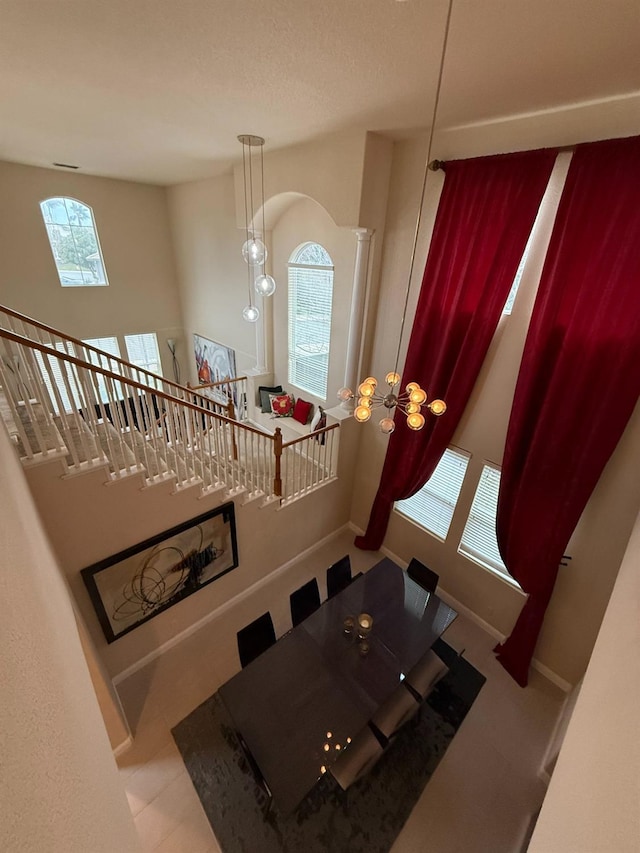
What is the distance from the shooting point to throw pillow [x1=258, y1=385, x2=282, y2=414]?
649 cm

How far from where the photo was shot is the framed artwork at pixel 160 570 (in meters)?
3.09

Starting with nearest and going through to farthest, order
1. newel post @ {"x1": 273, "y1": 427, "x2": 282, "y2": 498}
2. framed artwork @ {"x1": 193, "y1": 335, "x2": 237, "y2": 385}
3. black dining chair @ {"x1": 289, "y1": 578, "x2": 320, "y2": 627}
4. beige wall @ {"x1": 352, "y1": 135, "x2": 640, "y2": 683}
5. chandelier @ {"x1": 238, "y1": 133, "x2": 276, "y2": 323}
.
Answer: beige wall @ {"x1": 352, "y1": 135, "x2": 640, "y2": 683} → black dining chair @ {"x1": 289, "y1": 578, "x2": 320, "y2": 627} → newel post @ {"x1": 273, "y1": 427, "x2": 282, "y2": 498} → chandelier @ {"x1": 238, "y1": 133, "x2": 276, "y2": 323} → framed artwork @ {"x1": 193, "y1": 335, "x2": 237, "y2": 385}

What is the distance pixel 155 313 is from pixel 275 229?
3817mm

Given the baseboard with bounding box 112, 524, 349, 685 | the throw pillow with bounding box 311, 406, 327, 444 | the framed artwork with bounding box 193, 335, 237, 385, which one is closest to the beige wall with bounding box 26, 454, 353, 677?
the baseboard with bounding box 112, 524, 349, 685

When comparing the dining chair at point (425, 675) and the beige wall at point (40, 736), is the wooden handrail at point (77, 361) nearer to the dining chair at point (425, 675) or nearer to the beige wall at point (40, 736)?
the beige wall at point (40, 736)

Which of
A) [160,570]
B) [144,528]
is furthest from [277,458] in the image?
[160,570]

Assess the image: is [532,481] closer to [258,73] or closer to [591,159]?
[591,159]

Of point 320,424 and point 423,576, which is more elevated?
point 320,424

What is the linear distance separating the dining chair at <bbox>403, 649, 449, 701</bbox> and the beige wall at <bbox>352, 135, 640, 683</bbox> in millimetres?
1166

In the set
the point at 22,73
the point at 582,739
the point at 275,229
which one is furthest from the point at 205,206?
the point at 582,739

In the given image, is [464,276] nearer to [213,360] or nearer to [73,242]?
[213,360]

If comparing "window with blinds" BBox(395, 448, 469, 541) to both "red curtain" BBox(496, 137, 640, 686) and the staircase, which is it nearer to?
"red curtain" BBox(496, 137, 640, 686)

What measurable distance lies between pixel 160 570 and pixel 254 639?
115 cm

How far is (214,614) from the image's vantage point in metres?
4.13
